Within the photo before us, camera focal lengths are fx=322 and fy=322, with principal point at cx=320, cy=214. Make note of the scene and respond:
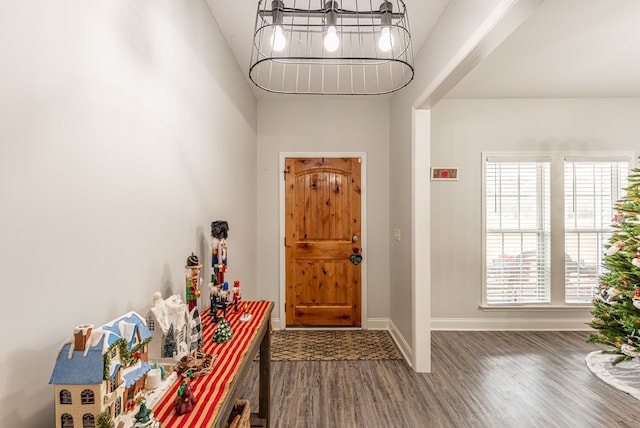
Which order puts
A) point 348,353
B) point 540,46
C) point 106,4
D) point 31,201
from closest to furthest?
point 31,201, point 106,4, point 540,46, point 348,353

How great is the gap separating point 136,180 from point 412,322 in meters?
2.54

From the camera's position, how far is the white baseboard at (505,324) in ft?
12.8

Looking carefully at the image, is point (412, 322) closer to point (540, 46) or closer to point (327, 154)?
point (327, 154)

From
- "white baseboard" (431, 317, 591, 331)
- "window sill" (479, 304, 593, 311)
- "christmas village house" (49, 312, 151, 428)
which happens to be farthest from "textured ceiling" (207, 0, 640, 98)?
"white baseboard" (431, 317, 591, 331)

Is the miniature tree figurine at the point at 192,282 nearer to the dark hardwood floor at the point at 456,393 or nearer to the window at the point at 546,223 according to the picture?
the dark hardwood floor at the point at 456,393

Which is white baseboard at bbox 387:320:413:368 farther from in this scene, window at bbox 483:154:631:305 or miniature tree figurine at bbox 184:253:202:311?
miniature tree figurine at bbox 184:253:202:311

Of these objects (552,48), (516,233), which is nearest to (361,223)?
(516,233)

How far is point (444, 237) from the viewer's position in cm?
394

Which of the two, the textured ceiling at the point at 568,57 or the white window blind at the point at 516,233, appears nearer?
the textured ceiling at the point at 568,57

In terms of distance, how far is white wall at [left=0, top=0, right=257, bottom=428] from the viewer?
76 cm

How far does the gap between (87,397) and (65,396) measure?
0.17 ft

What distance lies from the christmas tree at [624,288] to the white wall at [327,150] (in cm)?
207

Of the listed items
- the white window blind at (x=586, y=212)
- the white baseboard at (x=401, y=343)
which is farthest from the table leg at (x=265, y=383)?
the white window blind at (x=586, y=212)

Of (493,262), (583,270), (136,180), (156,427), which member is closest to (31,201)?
(136,180)
